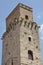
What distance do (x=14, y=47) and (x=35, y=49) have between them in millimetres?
2547

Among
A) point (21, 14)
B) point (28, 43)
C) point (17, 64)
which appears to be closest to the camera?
point (17, 64)

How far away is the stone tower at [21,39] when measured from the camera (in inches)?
1066

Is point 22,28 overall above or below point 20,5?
below

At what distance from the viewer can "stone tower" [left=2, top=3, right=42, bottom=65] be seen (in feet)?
88.8

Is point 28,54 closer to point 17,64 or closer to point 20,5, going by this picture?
point 17,64

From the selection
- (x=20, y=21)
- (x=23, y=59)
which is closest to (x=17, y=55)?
(x=23, y=59)

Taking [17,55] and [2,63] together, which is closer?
[17,55]

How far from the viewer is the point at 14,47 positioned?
2798 cm

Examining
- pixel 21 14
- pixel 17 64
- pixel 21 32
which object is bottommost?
pixel 17 64

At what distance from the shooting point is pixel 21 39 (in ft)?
91.0

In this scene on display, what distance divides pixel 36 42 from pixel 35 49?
1.07 metres

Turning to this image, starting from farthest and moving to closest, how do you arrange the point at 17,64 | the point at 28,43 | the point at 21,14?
the point at 21,14, the point at 28,43, the point at 17,64

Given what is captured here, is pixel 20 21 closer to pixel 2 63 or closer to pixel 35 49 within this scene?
pixel 35 49

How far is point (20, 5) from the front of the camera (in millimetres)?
30453
